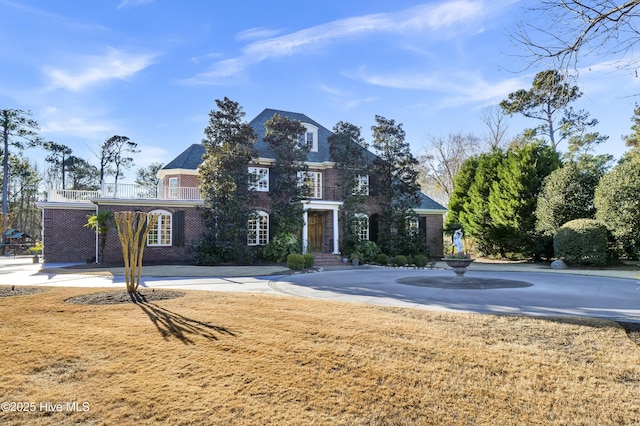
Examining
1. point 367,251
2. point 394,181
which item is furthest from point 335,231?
point 394,181

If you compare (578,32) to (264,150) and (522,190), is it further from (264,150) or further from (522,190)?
(264,150)

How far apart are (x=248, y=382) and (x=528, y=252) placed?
22.5 metres

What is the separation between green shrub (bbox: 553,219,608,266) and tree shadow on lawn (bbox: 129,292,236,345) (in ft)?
58.4

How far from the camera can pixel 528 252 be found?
72.4 feet

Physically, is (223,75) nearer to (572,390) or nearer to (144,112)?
(144,112)

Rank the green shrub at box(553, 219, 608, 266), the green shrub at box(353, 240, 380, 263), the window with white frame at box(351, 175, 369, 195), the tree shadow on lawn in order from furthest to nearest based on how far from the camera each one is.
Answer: the window with white frame at box(351, 175, 369, 195) → the green shrub at box(353, 240, 380, 263) → the green shrub at box(553, 219, 608, 266) → the tree shadow on lawn

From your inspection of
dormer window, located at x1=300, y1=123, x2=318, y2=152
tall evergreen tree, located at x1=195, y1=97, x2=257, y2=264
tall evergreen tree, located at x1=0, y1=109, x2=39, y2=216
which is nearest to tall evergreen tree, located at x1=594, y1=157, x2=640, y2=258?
dormer window, located at x1=300, y1=123, x2=318, y2=152

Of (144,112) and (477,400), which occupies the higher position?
(144,112)

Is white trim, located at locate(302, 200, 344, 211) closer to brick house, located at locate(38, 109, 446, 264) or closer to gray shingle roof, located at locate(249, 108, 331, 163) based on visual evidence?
brick house, located at locate(38, 109, 446, 264)

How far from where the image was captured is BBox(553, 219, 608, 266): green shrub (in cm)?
1695

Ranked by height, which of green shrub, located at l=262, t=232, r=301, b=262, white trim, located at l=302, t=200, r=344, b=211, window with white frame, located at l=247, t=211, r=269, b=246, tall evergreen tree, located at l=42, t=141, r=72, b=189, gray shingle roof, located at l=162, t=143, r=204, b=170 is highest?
tall evergreen tree, located at l=42, t=141, r=72, b=189

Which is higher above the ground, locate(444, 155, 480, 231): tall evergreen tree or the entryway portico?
locate(444, 155, 480, 231): tall evergreen tree

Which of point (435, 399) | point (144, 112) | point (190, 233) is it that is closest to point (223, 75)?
point (144, 112)

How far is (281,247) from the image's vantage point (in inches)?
766
